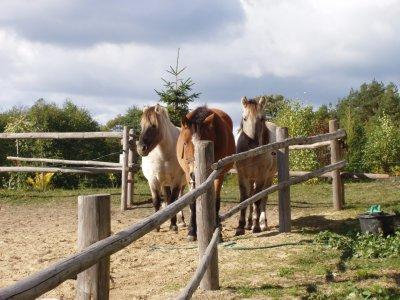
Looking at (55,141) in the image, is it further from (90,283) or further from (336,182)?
(90,283)

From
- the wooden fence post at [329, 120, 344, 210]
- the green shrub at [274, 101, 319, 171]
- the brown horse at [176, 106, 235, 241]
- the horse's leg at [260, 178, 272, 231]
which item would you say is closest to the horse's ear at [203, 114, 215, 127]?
the brown horse at [176, 106, 235, 241]

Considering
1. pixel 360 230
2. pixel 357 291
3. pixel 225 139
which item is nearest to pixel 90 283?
pixel 357 291

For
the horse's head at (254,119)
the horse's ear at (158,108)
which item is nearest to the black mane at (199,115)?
the horse's head at (254,119)

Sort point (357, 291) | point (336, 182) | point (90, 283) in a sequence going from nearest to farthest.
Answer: point (90, 283) → point (357, 291) → point (336, 182)

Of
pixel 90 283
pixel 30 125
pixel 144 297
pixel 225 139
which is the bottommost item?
pixel 144 297

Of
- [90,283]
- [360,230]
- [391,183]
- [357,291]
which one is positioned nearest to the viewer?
[90,283]

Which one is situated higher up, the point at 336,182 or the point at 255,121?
the point at 255,121

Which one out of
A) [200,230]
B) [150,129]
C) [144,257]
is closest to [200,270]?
[200,230]

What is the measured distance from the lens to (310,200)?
1208 centimetres

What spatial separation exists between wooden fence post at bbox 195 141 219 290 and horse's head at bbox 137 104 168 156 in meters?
3.12

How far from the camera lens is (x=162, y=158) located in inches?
336

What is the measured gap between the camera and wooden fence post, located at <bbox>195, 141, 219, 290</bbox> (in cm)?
468

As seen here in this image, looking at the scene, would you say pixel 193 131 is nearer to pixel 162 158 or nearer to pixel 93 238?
pixel 162 158

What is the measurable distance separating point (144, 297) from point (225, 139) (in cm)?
319
